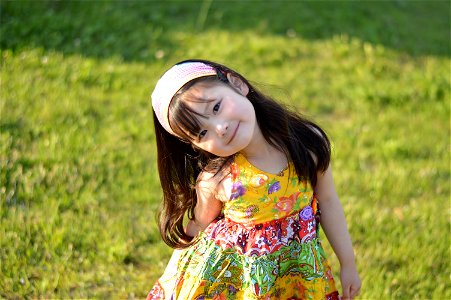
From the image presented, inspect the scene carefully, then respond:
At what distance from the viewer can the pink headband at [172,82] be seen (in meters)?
2.30

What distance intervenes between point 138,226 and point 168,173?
1197 millimetres

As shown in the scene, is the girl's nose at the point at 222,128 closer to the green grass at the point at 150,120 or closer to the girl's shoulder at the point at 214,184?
the girl's shoulder at the point at 214,184

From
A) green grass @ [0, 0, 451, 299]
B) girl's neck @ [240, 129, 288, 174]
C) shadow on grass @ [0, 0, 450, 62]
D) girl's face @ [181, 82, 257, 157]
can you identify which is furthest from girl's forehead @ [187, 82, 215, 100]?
shadow on grass @ [0, 0, 450, 62]

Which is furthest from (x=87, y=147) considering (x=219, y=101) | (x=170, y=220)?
(x=219, y=101)

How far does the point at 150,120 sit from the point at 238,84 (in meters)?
2.45

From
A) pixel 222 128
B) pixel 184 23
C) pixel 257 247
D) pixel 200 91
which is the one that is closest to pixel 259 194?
pixel 257 247

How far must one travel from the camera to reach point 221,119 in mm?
2260

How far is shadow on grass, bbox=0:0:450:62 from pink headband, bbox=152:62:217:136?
335 cm

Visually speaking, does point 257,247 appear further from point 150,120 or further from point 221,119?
point 150,120

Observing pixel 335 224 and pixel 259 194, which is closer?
pixel 259 194

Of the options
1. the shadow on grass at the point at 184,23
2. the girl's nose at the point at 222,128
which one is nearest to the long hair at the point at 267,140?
the girl's nose at the point at 222,128

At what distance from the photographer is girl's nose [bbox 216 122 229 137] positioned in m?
2.25

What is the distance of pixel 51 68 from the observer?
530cm

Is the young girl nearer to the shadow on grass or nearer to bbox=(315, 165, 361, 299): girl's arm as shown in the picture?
bbox=(315, 165, 361, 299): girl's arm
